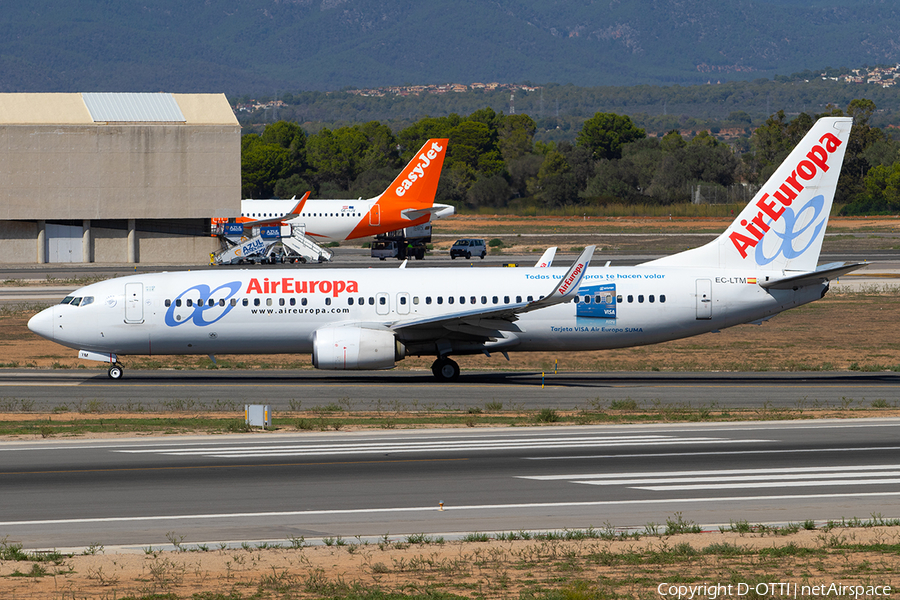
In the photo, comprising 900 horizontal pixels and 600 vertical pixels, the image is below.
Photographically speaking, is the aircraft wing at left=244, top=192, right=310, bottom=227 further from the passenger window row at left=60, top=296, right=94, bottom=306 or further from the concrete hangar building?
the passenger window row at left=60, top=296, right=94, bottom=306

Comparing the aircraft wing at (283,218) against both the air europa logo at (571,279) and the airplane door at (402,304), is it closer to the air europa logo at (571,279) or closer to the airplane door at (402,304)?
the airplane door at (402,304)

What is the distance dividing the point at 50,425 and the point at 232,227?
65551 millimetres

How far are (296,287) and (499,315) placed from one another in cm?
717

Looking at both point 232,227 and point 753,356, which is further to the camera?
point 232,227

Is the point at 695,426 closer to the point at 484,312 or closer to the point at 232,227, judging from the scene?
the point at 484,312

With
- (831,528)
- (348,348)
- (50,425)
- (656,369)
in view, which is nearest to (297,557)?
(831,528)

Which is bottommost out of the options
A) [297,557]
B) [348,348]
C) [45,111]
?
[297,557]

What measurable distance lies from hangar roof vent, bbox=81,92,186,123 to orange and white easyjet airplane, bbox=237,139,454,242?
1070 cm

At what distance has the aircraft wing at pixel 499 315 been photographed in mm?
34312

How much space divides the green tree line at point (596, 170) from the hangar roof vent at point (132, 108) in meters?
73.3

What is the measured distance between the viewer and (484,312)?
35.0m

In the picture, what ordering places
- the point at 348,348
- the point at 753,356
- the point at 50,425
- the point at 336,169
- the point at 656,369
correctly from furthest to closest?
the point at 336,169, the point at 753,356, the point at 656,369, the point at 348,348, the point at 50,425

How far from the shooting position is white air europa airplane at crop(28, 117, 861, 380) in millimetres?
36094

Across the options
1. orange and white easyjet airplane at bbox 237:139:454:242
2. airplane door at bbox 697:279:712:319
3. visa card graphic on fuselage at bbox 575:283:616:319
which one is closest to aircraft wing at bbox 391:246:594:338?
visa card graphic on fuselage at bbox 575:283:616:319
